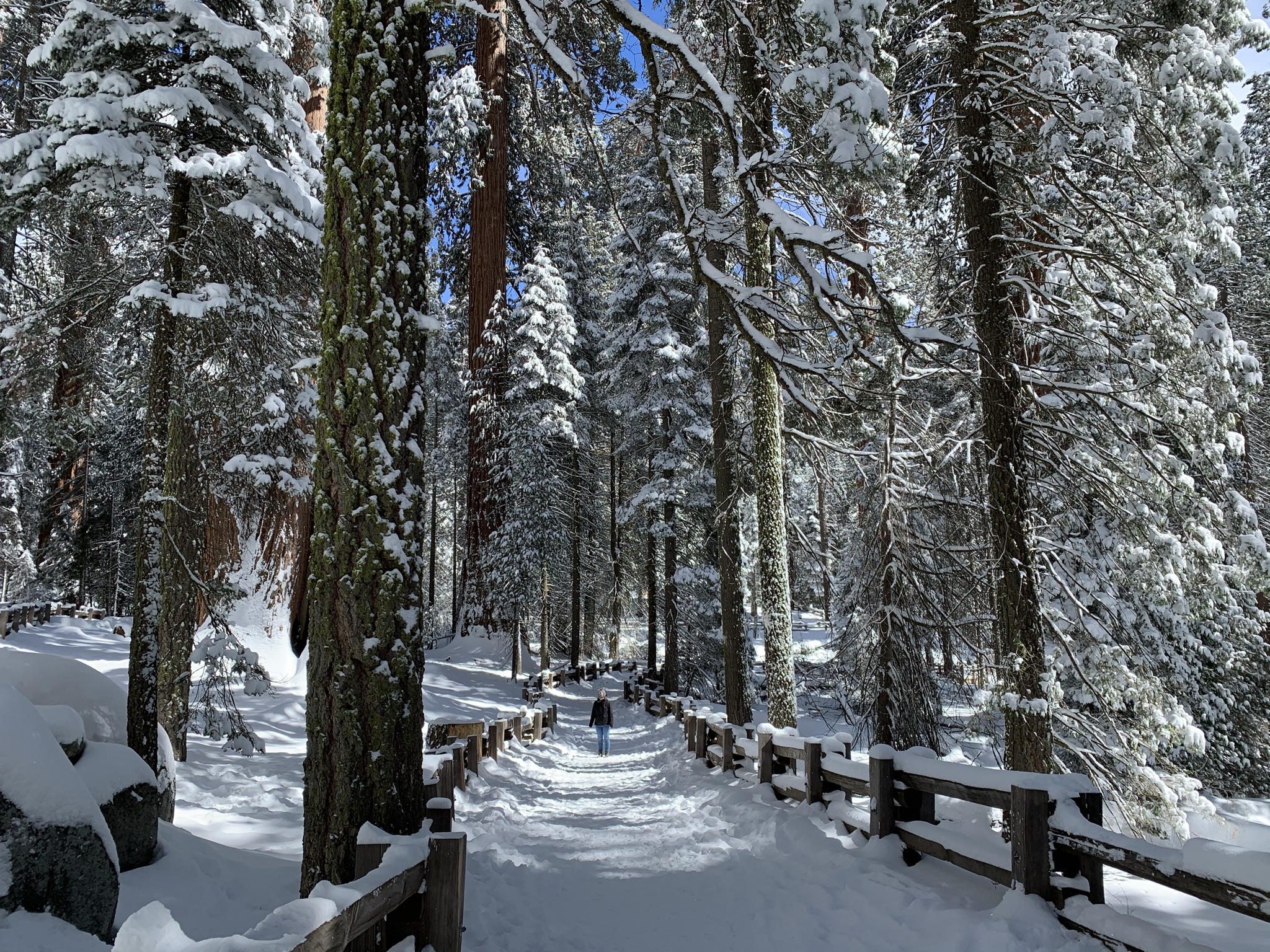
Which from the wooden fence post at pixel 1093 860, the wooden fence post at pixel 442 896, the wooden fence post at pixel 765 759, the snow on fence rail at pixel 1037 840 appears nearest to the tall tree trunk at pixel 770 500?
the wooden fence post at pixel 765 759

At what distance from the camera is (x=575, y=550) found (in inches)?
1089

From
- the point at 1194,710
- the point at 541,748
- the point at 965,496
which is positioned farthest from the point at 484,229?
the point at 1194,710

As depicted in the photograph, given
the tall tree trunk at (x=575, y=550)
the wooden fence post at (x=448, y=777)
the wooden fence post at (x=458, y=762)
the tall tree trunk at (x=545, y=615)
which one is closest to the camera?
the wooden fence post at (x=448, y=777)

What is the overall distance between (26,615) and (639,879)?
2654cm

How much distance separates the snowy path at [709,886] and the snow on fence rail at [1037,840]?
163 mm

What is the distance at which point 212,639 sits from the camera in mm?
9320

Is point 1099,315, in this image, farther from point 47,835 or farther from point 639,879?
point 47,835

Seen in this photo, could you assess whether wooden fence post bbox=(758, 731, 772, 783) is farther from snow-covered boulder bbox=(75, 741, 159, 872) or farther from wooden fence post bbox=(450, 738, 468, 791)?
snow-covered boulder bbox=(75, 741, 159, 872)

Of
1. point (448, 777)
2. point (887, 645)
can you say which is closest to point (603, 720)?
point (887, 645)

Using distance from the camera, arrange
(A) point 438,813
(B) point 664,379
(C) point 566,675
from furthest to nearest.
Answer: (C) point 566,675, (B) point 664,379, (A) point 438,813

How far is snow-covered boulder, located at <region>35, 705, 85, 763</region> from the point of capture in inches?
204

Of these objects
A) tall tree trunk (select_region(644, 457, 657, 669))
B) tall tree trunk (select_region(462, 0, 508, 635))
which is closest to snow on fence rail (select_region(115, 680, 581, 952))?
tall tree trunk (select_region(644, 457, 657, 669))

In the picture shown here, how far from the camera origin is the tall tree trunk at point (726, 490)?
1131 cm

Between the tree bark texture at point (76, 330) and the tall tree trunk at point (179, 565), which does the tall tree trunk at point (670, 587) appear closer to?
the tall tree trunk at point (179, 565)
